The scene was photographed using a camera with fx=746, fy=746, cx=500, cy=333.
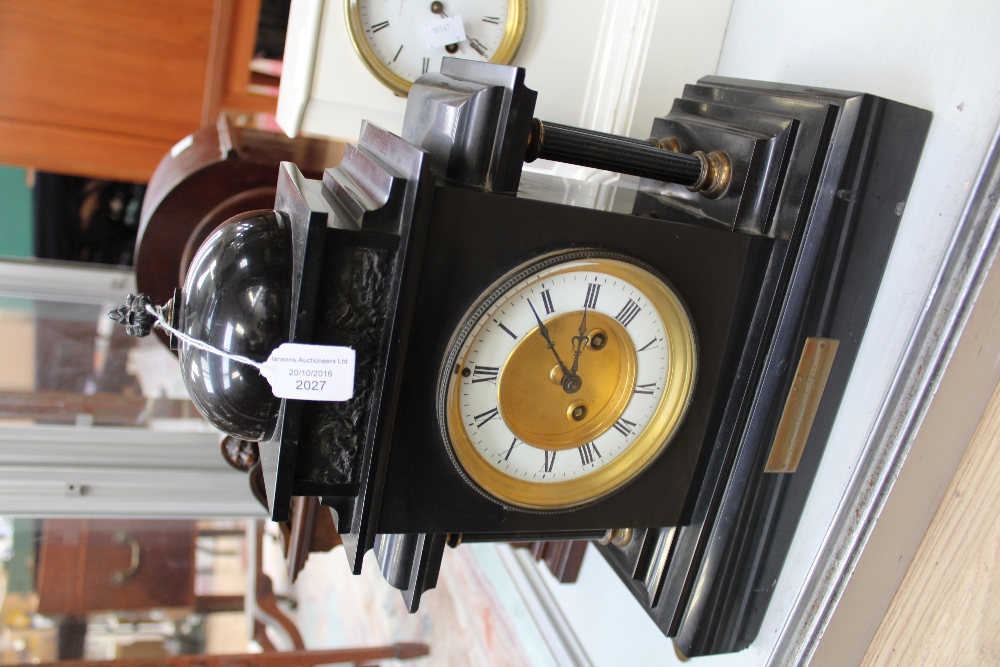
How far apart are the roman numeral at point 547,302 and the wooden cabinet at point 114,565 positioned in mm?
1186

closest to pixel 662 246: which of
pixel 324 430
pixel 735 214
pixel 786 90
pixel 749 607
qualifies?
pixel 735 214

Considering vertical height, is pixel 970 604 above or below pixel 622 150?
below

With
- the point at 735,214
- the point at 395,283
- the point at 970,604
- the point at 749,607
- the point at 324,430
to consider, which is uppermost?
the point at 735,214

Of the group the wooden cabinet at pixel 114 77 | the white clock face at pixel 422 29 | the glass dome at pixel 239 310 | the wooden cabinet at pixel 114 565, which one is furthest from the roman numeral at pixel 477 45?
the wooden cabinet at pixel 114 77

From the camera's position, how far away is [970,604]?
0.85 metres

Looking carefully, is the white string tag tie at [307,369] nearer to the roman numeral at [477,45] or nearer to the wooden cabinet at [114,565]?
the roman numeral at [477,45]

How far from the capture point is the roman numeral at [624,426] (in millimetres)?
832

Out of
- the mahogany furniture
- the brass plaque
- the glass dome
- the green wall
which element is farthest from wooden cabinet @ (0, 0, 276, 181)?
the brass plaque

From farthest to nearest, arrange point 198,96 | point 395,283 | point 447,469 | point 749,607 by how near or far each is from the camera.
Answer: point 198,96 → point 749,607 → point 447,469 → point 395,283

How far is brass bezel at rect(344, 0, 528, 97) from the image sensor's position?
48.5 inches

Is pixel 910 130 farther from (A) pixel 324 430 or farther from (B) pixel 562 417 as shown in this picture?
(A) pixel 324 430

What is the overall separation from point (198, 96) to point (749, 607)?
2259mm

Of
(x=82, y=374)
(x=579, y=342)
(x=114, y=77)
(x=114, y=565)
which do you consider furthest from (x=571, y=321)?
(x=114, y=77)

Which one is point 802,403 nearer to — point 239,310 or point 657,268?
point 657,268
